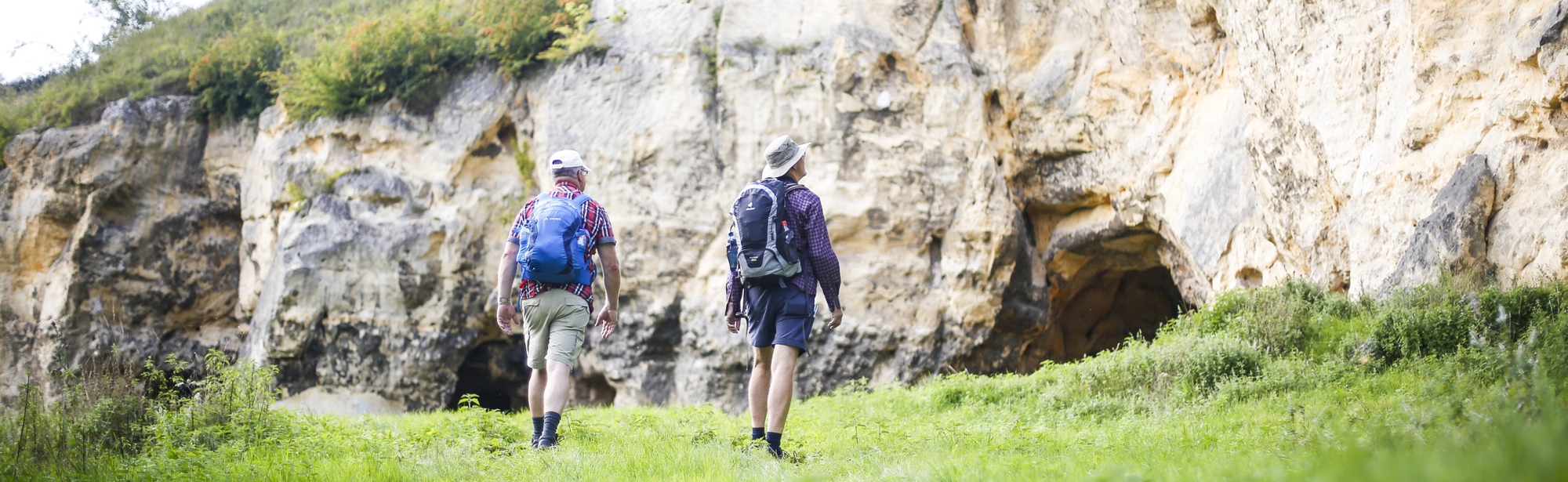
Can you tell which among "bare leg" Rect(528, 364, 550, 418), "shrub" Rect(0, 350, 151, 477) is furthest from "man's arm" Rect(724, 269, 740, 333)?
"shrub" Rect(0, 350, 151, 477)

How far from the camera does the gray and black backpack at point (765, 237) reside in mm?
5074

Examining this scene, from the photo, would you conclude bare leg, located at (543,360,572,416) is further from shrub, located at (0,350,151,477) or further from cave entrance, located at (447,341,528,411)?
cave entrance, located at (447,341,528,411)

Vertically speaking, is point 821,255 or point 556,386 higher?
point 821,255

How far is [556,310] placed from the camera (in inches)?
227

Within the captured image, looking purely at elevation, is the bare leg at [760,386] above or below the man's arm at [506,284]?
below

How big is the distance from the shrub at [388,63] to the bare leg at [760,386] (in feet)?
33.3

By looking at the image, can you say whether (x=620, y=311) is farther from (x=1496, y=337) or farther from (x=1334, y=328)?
(x=1496, y=337)

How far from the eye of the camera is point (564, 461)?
4.74 m

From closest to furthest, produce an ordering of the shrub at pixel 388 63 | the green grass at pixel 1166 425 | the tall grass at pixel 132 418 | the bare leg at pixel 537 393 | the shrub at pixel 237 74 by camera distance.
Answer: the green grass at pixel 1166 425 → the tall grass at pixel 132 418 → the bare leg at pixel 537 393 → the shrub at pixel 388 63 → the shrub at pixel 237 74

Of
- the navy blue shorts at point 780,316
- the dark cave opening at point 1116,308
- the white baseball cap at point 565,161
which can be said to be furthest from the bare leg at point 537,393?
the dark cave opening at point 1116,308

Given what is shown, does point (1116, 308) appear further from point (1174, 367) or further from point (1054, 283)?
point (1174, 367)

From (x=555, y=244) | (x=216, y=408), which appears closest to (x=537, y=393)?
(x=555, y=244)

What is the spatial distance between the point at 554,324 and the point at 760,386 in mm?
1466

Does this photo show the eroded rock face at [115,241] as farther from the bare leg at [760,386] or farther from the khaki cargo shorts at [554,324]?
the bare leg at [760,386]
